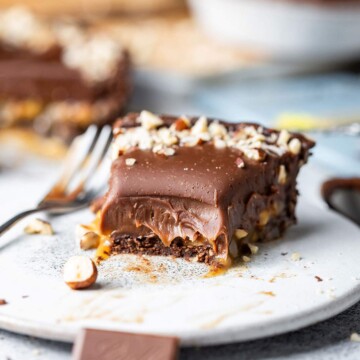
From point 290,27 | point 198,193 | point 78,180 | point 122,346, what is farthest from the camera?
point 290,27

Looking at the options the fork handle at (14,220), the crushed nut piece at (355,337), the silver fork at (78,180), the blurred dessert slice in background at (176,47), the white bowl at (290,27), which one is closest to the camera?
the crushed nut piece at (355,337)

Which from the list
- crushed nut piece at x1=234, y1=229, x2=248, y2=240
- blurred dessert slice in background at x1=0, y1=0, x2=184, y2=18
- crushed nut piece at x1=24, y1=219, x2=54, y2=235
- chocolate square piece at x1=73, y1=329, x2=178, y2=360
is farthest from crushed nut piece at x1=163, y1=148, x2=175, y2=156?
blurred dessert slice in background at x1=0, y1=0, x2=184, y2=18

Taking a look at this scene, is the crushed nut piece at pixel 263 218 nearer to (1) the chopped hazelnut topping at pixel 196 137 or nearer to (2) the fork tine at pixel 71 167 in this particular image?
(1) the chopped hazelnut topping at pixel 196 137

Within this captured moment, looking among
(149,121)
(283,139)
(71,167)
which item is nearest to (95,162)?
(71,167)

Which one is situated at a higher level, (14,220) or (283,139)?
(283,139)

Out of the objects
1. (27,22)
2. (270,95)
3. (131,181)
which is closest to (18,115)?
(27,22)

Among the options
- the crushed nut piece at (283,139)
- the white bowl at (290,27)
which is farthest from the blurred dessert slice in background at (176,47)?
the crushed nut piece at (283,139)

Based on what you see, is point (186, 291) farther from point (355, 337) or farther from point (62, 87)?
point (62, 87)
